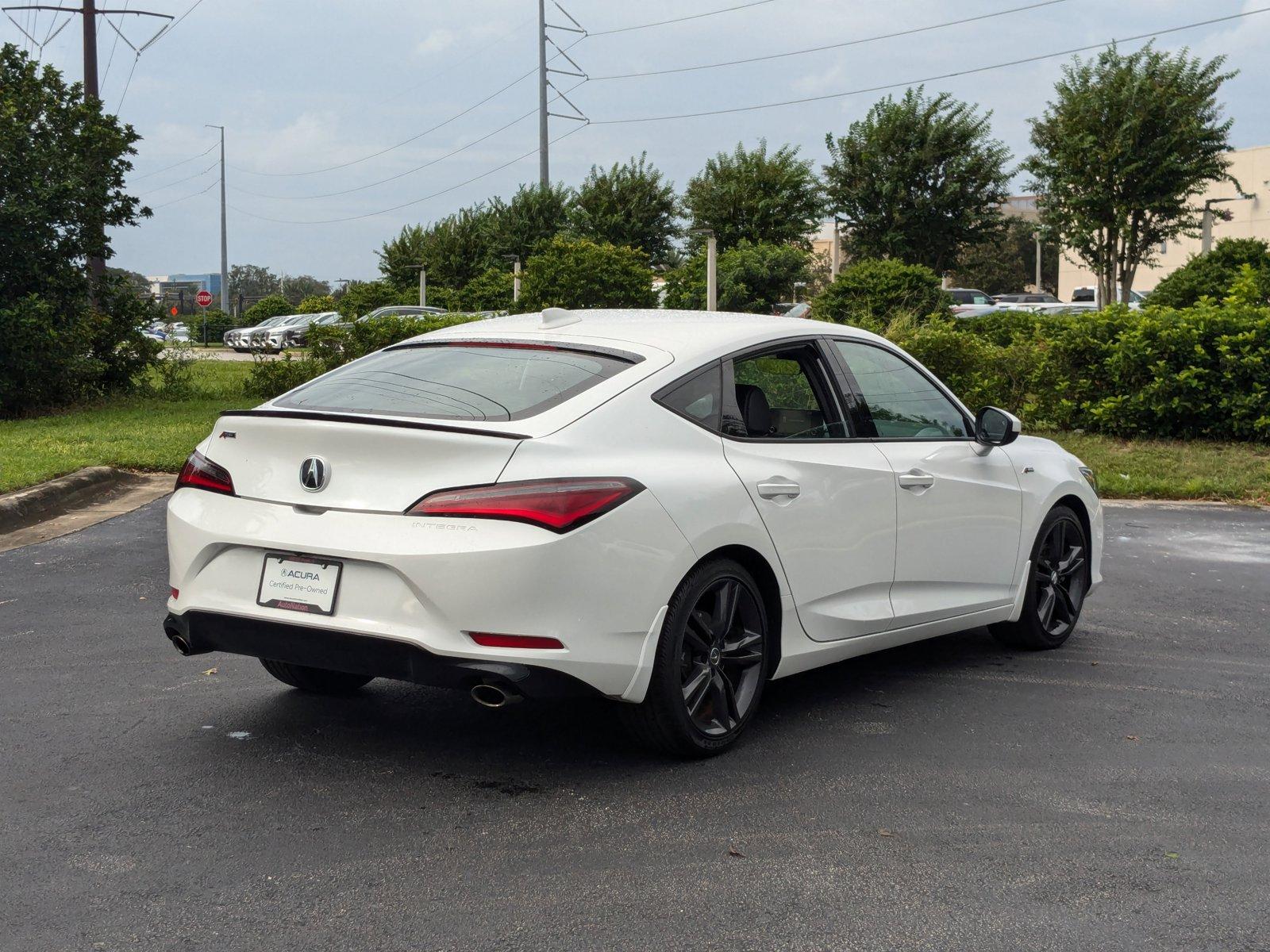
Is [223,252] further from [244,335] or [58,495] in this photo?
[58,495]

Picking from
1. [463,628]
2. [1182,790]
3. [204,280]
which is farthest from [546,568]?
[204,280]

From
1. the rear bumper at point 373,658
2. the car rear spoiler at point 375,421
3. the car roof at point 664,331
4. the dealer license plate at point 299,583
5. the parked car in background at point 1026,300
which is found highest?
the parked car in background at point 1026,300

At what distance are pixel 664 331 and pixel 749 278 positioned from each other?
91.9ft

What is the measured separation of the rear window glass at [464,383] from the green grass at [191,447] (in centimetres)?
706

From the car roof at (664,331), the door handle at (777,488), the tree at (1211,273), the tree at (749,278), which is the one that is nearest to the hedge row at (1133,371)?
the tree at (1211,273)

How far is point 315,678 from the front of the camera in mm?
5555

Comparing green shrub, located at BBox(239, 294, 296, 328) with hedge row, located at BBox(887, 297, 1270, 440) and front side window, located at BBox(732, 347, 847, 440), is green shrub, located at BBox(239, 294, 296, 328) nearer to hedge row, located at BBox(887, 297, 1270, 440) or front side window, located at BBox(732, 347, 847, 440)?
hedge row, located at BBox(887, 297, 1270, 440)

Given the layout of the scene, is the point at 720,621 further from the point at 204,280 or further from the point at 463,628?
the point at 204,280

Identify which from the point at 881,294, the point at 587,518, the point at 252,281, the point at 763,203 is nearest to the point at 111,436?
the point at 587,518

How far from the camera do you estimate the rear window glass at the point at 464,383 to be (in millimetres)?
4586

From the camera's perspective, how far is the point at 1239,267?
73.1 feet

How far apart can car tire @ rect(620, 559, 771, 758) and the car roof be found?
2.79ft

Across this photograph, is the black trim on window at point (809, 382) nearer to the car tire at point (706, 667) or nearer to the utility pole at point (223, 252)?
the car tire at point (706, 667)

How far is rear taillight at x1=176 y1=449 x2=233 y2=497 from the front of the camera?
468 centimetres
